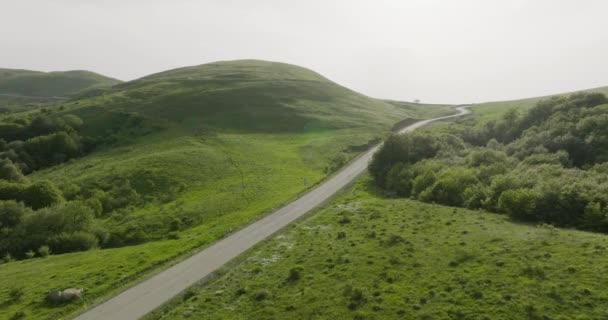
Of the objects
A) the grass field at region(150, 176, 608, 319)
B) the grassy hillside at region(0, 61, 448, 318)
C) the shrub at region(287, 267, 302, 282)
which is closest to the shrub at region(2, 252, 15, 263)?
the grassy hillside at region(0, 61, 448, 318)

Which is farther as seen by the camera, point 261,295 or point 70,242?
point 70,242

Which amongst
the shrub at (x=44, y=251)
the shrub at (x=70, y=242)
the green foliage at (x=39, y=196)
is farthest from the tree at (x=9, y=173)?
the shrub at (x=44, y=251)

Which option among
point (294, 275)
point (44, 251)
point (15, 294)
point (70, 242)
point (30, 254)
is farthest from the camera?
point (70, 242)

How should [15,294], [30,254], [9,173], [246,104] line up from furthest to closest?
[246,104], [9,173], [30,254], [15,294]

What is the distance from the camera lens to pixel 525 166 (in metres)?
48.5

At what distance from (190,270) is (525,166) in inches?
1698

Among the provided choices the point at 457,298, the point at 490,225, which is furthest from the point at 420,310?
the point at 490,225

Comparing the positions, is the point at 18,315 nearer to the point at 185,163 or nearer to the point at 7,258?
the point at 7,258

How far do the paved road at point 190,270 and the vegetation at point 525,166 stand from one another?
1615cm

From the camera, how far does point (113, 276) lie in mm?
31406

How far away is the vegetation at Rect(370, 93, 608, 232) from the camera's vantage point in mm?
33281

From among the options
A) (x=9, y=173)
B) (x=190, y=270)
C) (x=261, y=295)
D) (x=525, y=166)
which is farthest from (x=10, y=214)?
(x=525, y=166)

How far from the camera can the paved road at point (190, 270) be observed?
26.2 m

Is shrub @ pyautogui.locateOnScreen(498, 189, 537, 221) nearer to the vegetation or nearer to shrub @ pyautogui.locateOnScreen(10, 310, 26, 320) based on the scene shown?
the vegetation
